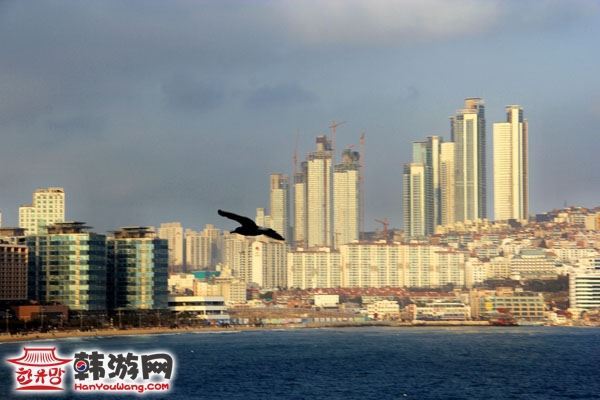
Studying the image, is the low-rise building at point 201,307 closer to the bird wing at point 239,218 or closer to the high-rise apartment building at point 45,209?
the high-rise apartment building at point 45,209

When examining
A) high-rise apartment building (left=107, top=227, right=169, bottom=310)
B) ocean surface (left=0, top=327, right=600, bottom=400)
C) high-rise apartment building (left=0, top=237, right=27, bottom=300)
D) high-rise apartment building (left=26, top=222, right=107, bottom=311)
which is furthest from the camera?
high-rise apartment building (left=107, top=227, right=169, bottom=310)

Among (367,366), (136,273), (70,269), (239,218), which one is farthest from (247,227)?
(136,273)

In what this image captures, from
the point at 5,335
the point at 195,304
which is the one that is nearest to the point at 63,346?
the point at 5,335

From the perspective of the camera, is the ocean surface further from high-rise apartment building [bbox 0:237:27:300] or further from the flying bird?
the flying bird

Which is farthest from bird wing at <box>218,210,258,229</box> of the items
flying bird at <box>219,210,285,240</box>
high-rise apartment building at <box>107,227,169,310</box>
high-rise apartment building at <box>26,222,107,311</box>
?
high-rise apartment building at <box>107,227,169,310</box>

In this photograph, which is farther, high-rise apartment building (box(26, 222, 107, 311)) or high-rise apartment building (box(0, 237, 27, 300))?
high-rise apartment building (box(0, 237, 27, 300))

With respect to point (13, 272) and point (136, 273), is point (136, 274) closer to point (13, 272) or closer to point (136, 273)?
point (136, 273)
